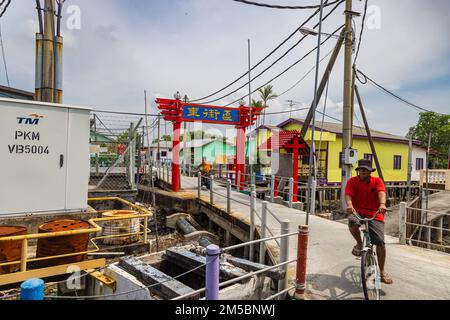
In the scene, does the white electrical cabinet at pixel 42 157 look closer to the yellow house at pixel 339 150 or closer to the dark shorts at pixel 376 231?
the dark shorts at pixel 376 231

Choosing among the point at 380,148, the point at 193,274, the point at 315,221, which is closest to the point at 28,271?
the point at 193,274

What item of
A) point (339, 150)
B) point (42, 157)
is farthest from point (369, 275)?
point (339, 150)

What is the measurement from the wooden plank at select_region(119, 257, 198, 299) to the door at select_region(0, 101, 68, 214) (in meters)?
2.48

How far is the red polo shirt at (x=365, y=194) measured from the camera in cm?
417

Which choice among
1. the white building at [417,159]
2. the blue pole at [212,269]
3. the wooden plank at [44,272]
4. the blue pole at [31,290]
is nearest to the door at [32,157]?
the wooden plank at [44,272]

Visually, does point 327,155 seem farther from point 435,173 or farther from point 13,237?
point 13,237

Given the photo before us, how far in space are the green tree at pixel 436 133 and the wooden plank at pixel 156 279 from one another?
36.1 m

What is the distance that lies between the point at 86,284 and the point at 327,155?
1976 centimetres

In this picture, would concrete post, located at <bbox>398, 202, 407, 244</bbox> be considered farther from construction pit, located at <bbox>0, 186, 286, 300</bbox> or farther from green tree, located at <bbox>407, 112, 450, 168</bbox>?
green tree, located at <bbox>407, 112, 450, 168</bbox>

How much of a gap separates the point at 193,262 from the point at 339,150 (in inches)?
803

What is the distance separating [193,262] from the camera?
4.47m

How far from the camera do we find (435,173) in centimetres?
1944

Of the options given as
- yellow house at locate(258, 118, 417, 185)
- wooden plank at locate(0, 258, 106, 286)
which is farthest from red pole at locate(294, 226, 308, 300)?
yellow house at locate(258, 118, 417, 185)

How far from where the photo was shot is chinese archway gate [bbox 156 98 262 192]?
12.2 meters
